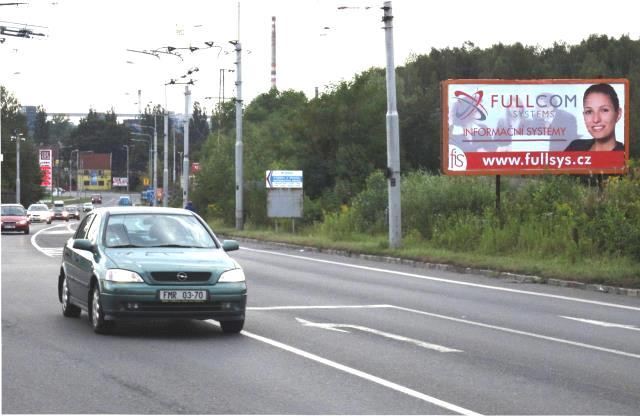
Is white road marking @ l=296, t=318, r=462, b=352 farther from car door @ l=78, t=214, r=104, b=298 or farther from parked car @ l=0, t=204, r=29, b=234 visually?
parked car @ l=0, t=204, r=29, b=234

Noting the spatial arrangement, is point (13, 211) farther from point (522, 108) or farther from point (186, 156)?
point (522, 108)

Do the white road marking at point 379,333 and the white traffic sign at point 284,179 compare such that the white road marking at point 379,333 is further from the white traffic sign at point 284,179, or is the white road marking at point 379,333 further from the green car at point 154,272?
the white traffic sign at point 284,179

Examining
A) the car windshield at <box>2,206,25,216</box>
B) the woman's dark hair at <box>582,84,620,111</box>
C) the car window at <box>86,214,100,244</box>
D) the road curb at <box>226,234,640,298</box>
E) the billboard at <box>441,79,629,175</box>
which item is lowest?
the road curb at <box>226,234,640,298</box>

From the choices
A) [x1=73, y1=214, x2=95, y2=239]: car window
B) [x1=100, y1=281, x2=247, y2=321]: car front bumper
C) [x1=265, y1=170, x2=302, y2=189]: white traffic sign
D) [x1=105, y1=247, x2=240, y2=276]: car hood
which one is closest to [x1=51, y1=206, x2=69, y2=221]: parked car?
[x1=265, y1=170, x2=302, y2=189]: white traffic sign

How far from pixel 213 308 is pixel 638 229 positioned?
13.7m

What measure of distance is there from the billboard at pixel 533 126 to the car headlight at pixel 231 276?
2228 cm

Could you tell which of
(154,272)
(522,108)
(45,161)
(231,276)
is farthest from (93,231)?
(45,161)

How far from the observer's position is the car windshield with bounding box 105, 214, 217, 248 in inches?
576

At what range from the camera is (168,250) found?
14.3 metres

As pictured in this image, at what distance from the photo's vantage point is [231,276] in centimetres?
1387

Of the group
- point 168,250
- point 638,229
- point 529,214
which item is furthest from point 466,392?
point 529,214

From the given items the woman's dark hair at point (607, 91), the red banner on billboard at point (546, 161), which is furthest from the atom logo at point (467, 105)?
the woman's dark hair at point (607, 91)

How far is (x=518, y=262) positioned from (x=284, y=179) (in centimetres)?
2139

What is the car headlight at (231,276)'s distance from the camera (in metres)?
13.8
